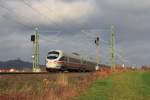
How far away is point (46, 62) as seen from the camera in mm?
63844

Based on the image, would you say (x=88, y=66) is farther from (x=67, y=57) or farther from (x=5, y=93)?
(x=5, y=93)

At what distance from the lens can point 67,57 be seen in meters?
64.9

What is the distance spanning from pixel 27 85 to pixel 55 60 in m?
37.6

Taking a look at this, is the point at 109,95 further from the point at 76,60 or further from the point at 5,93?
the point at 76,60

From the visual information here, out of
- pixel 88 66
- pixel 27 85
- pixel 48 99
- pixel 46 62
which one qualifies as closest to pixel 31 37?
pixel 46 62

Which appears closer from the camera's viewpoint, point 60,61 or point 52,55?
point 60,61

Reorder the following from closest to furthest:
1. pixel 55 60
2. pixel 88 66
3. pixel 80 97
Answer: pixel 80 97
pixel 55 60
pixel 88 66

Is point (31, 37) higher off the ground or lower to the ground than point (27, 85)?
higher

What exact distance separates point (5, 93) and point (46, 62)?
147 feet

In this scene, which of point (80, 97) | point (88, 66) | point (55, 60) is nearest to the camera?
point (80, 97)

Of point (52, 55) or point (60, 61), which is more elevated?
point (52, 55)

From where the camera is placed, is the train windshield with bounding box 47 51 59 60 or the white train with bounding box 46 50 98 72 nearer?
the white train with bounding box 46 50 98 72

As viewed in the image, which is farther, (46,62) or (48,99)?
(46,62)

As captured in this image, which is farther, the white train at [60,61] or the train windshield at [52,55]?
the train windshield at [52,55]
